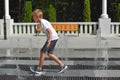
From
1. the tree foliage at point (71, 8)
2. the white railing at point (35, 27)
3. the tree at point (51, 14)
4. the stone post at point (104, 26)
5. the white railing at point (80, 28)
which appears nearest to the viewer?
the stone post at point (104, 26)

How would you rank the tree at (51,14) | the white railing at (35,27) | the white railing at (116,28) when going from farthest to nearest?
the tree at (51,14)
the white railing at (35,27)
the white railing at (116,28)

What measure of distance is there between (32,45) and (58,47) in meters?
2.38

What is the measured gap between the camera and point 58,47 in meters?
18.2

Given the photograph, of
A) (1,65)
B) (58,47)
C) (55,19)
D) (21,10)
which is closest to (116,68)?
(1,65)

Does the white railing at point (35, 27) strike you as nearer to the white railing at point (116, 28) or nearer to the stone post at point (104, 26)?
the stone post at point (104, 26)

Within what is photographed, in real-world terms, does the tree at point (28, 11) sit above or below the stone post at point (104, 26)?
above

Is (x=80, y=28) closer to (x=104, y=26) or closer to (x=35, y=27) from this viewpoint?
(x=104, y=26)

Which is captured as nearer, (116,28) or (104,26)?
(104,26)

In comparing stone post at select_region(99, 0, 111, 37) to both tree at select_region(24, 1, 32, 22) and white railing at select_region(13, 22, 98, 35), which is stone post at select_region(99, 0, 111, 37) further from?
tree at select_region(24, 1, 32, 22)

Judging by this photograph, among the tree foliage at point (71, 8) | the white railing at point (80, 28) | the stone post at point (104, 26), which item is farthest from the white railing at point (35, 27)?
the tree foliage at point (71, 8)

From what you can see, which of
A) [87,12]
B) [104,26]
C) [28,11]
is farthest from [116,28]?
[28,11]

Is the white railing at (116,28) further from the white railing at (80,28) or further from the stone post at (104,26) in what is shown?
the stone post at (104,26)

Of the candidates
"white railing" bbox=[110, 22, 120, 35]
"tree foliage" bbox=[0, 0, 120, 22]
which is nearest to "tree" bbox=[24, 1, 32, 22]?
"tree foliage" bbox=[0, 0, 120, 22]

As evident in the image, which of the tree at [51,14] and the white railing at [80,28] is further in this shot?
the tree at [51,14]
